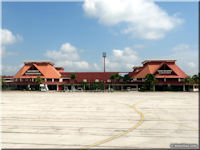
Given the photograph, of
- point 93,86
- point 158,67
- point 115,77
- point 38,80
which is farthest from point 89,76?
point 158,67

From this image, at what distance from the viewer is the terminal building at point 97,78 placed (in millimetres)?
74562

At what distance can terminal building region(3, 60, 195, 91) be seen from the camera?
74562 millimetres

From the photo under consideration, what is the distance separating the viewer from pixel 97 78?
3354 inches

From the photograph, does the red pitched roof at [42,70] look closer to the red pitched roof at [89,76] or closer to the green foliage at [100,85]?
the red pitched roof at [89,76]

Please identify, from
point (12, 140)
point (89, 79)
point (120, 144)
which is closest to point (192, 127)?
point (120, 144)

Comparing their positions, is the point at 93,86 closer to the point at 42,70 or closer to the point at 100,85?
the point at 100,85

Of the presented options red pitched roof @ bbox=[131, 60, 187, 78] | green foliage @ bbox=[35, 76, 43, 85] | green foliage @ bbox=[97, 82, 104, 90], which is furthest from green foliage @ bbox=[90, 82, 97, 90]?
green foliage @ bbox=[35, 76, 43, 85]

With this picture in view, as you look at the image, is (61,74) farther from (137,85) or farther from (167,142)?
(167,142)

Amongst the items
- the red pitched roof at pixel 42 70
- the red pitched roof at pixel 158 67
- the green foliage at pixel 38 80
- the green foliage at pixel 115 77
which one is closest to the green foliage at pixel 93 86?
the green foliage at pixel 115 77

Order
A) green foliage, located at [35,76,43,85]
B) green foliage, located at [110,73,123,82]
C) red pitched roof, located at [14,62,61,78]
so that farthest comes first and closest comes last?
red pitched roof, located at [14,62,61,78], green foliage, located at [110,73,123,82], green foliage, located at [35,76,43,85]

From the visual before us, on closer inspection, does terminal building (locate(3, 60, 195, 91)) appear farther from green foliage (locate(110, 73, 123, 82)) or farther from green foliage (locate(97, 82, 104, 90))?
green foliage (locate(97, 82, 104, 90))

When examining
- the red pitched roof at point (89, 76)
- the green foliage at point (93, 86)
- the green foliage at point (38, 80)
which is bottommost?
the green foliage at point (93, 86)

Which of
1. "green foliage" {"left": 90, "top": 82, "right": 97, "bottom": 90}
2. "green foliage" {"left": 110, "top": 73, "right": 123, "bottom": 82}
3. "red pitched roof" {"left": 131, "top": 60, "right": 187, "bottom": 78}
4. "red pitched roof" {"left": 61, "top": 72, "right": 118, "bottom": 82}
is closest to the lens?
"green foliage" {"left": 90, "top": 82, "right": 97, "bottom": 90}

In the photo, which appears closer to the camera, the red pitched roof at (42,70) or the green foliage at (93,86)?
the green foliage at (93,86)
